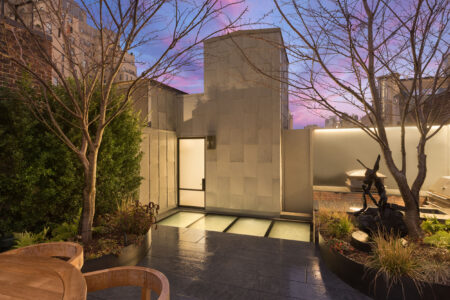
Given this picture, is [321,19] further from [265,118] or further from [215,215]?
[215,215]

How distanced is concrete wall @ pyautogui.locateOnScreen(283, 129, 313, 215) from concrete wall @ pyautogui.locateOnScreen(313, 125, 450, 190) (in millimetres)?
340

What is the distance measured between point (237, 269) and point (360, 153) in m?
6.06

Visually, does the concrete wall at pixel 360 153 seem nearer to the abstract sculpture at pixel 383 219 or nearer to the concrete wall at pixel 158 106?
the abstract sculpture at pixel 383 219

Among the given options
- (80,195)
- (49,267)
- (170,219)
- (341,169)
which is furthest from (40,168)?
(341,169)

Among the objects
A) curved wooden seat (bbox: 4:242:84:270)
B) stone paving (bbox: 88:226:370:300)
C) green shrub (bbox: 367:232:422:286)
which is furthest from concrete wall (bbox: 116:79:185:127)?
green shrub (bbox: 367:232:422:286)

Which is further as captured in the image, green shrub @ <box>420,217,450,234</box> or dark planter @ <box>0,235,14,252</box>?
green shrub @ <box>420,217,450,234</box>

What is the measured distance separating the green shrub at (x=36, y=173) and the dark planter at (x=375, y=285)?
429 cm

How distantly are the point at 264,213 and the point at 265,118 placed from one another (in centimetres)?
296

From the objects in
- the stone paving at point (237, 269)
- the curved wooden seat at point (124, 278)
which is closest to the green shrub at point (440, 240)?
the stone paving at point (237, 269)

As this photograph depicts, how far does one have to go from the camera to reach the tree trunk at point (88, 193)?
353 cm

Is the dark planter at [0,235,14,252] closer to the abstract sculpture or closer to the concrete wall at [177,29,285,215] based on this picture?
the concrete wall at [177,29,285,215]

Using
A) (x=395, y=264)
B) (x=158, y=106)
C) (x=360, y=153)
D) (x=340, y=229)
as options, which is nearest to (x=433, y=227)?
(x=340, y=229)

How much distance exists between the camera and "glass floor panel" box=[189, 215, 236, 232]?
6.56m

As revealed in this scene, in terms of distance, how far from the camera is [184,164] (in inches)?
346
